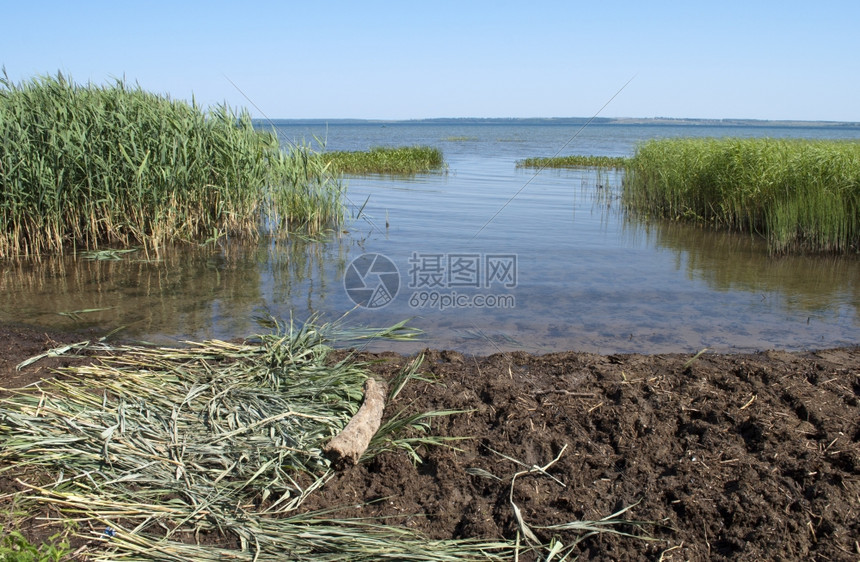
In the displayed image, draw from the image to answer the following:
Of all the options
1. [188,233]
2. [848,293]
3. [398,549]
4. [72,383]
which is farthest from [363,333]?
[848,293]

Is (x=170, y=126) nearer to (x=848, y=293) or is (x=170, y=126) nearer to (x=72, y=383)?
(x=72, y=383)

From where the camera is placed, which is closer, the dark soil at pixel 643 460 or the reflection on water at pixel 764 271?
the dark soil at pixel 643 460

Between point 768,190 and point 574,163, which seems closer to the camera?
point 768,190

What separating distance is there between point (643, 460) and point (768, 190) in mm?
9835

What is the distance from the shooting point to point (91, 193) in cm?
945

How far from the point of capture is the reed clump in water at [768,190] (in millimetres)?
10383

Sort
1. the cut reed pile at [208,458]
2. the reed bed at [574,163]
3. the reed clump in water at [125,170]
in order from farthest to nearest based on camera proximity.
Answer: the reed bed at [574,163] < the reed clump in water at [125,170] < the cut reed pile at [208,458]

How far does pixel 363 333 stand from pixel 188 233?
5658 millimetres

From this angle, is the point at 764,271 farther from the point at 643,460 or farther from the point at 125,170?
the point at 125,170

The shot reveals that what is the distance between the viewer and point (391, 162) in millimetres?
24531

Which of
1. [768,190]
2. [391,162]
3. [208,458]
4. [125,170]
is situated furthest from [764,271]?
[391,162]

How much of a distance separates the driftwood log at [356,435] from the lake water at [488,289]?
6.79 ft

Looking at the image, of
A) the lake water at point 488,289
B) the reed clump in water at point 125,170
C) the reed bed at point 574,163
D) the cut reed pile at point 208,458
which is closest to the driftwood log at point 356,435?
the cut reed pile at point 208,458

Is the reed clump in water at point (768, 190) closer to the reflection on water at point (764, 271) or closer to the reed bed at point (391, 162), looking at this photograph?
the reflection on water at point (764, 271)
